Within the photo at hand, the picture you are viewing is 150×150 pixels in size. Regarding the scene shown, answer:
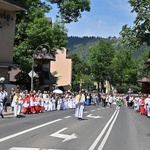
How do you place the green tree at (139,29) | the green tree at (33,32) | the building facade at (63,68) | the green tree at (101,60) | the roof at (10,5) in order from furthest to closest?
1. the green tree at (101,60)
2. the building facade at (63,68)
3. the green tree at (33,32)
4. the roof at (10,5)
5. the green tree at (139,29)

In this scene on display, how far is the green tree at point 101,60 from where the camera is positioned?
10694 centimetres

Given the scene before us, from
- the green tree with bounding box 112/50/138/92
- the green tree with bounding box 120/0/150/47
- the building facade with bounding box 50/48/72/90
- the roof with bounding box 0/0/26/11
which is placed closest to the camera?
the green tree with bounding box 120/0/150/47

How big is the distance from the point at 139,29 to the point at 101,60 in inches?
3299

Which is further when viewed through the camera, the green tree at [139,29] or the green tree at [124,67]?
the green tree at [124,67]

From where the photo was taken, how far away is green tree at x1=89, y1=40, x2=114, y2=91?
351 ft

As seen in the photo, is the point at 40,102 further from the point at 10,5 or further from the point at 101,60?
the point at 101,60

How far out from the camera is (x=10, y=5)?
115ft

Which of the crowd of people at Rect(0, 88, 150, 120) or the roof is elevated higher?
the roof

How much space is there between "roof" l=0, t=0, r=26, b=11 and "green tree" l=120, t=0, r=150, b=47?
1388cm

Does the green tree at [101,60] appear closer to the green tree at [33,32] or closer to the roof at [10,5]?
the green tree at [33,32]

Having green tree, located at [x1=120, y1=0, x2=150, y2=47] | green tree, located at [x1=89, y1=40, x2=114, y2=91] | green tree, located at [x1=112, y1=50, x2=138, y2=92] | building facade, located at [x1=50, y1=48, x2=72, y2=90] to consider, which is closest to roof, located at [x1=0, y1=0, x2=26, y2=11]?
green tree, located at [x1=120, y1=0, x2=150, y2=47]

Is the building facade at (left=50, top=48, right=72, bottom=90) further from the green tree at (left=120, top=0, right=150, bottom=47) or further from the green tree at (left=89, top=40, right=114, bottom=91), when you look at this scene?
the green tree at (left=120, top=0, right=150, bottom=47)

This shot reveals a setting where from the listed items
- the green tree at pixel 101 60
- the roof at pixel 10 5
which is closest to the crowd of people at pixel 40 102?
the roof at pixel 10 5

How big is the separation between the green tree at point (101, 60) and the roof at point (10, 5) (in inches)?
2795
